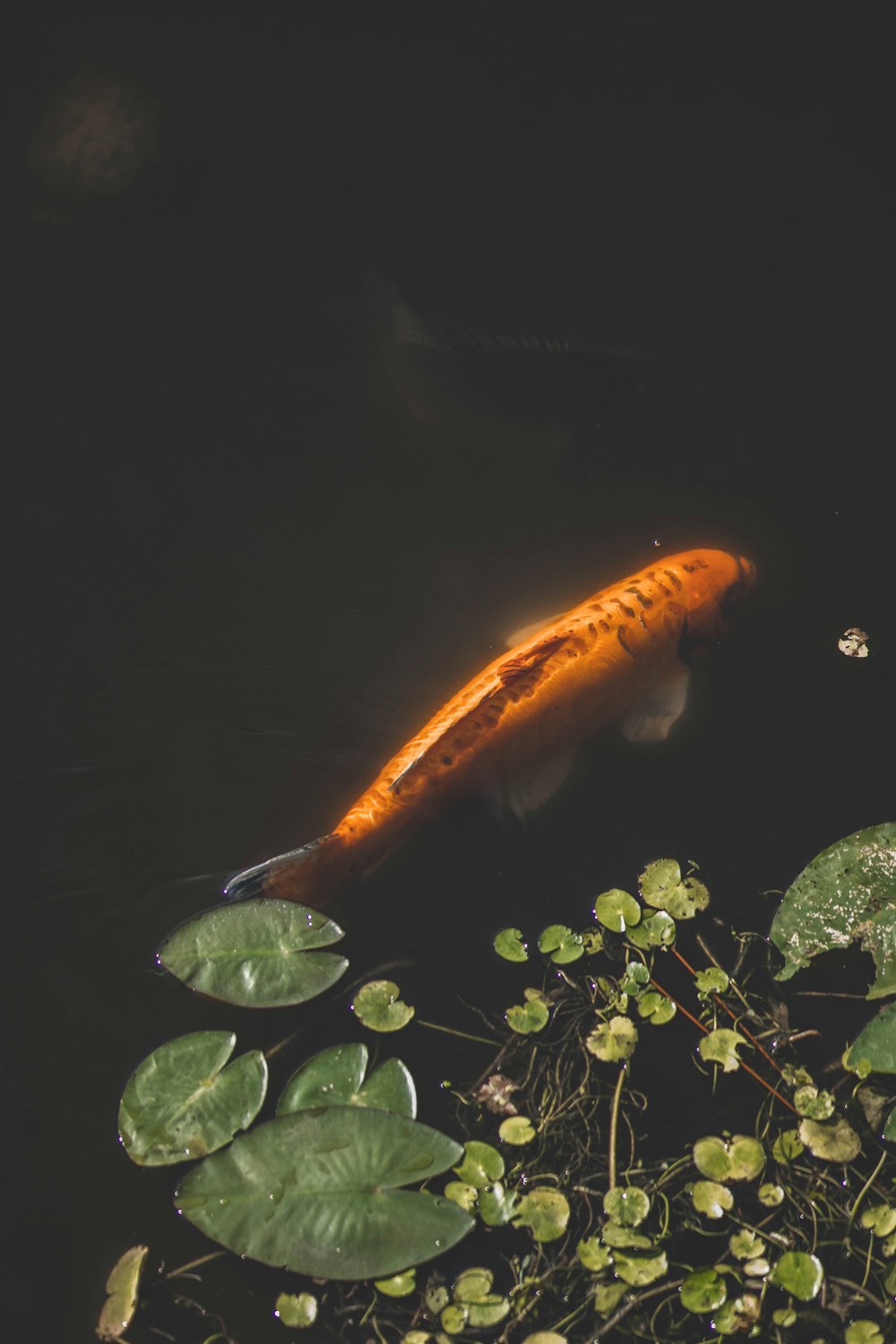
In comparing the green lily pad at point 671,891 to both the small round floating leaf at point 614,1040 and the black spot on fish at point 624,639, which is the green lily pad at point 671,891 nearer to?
the small round floating leaf at point 614,1040

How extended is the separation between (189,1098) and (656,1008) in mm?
806

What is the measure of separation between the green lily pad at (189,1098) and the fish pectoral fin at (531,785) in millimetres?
700

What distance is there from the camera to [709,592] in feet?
7.95

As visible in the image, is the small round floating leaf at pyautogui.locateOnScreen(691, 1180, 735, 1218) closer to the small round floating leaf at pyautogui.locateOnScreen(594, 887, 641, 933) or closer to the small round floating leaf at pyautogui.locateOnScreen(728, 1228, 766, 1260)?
the small round floating leaf at pyautogui.locateOnScreen(728, 1228, 766, 1260)

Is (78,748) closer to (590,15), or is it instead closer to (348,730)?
(348,730)

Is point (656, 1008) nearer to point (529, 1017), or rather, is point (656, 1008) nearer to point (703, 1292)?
point (529, 1017)

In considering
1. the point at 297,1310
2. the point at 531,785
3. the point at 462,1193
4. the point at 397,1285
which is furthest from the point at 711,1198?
the point at 531,785

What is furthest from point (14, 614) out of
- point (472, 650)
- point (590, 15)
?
Result: point (590, 15)

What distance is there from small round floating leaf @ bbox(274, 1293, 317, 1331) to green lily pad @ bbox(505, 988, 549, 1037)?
1.71 feet

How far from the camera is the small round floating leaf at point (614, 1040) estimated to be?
72.1 inches

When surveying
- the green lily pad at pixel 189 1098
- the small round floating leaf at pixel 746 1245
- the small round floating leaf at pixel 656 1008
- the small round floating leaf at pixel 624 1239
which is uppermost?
the green lily pad at pixel 189 1098

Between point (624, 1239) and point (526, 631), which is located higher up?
point (526, 631)

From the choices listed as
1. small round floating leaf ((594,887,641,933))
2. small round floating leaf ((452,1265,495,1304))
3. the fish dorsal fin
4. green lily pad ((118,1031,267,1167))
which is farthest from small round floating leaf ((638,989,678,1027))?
the fish dorsal fin

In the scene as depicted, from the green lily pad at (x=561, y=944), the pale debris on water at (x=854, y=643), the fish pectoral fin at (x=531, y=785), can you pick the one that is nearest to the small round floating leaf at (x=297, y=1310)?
the green lily pad at (x=561, y=944)
